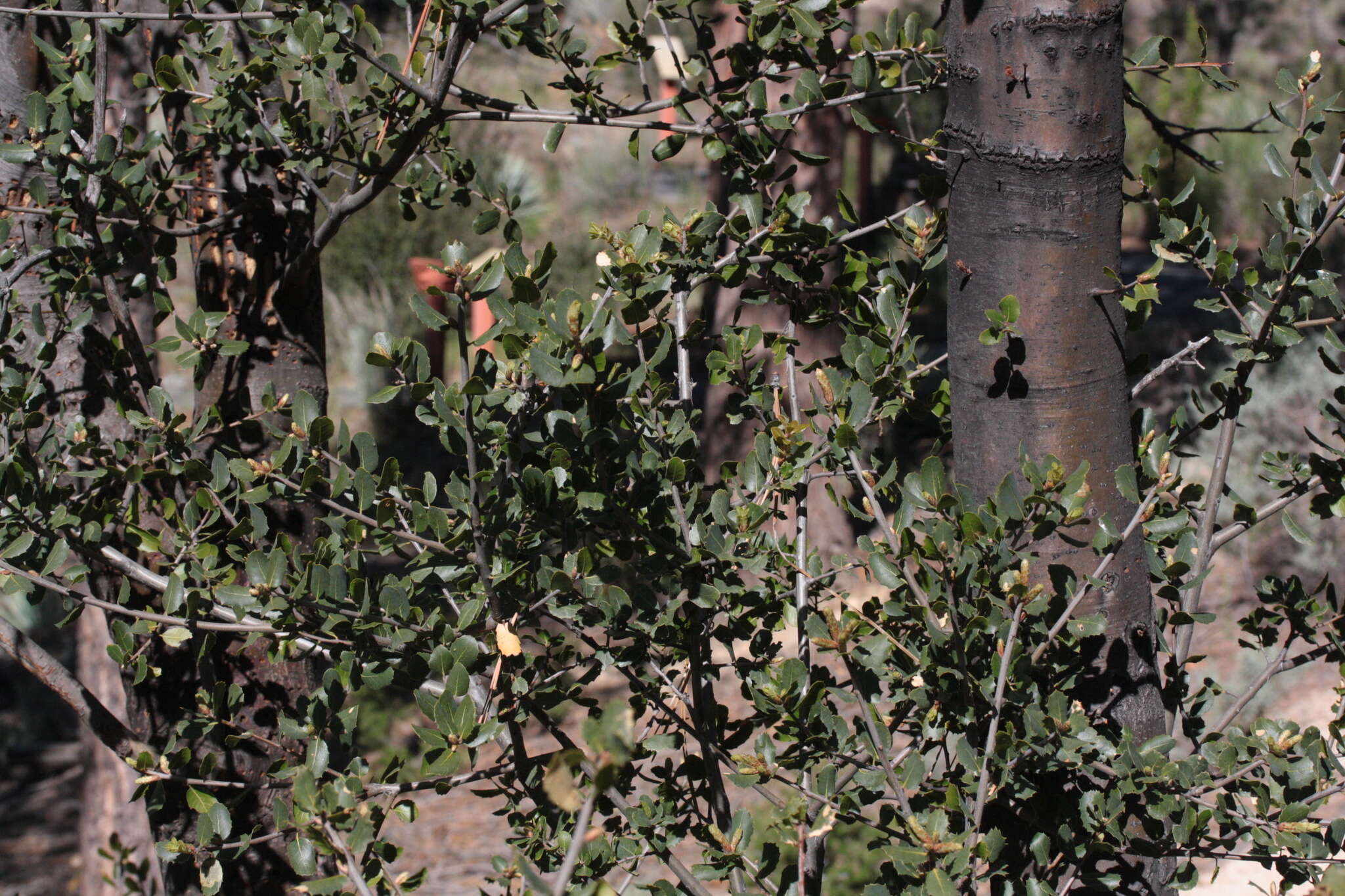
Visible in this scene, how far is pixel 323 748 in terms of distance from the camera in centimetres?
118

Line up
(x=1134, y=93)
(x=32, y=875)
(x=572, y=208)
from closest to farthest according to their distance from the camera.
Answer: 1. (x=1134, y=93)
2. (x=32, y=875)
3. (x=572, y=208)

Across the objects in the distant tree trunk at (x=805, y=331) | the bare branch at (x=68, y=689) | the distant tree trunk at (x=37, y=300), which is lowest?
the distant tree trunk at (x=805, y=331)

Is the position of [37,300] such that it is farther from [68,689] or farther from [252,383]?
[68,689]

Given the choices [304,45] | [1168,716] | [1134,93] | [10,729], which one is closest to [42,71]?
[304,45]

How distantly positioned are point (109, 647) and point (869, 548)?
0.91m

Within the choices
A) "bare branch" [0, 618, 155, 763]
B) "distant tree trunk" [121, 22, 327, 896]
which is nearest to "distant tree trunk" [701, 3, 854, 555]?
"distant tree trunk" [121, 22, 327, 896]

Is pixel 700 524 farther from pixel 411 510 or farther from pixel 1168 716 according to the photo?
pixel 1168 716

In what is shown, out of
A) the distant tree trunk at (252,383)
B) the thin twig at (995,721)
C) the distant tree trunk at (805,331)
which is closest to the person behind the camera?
the thin twig at (995,721)

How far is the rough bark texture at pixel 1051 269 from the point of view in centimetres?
116

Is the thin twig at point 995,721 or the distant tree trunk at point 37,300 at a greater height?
the distant tree trunk at point 37,300

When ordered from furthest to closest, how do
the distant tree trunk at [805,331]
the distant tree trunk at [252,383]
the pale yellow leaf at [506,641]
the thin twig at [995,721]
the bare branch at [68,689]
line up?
1. the distant tree trunk at [805,331]
2. the distant tree trunk at [252,383]
3. the bare branch at [68,689]
4. the pale yellow leaf at [506,641]
5. the thin twig at [995,721]

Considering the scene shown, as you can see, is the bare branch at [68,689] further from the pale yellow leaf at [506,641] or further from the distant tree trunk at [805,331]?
the distant tree trunk at [805,331]

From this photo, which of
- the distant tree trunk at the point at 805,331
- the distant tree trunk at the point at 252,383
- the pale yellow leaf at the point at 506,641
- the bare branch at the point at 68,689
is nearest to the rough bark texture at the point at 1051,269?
the pale yellow leaf at the point at 506,641

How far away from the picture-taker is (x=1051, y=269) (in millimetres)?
1192
